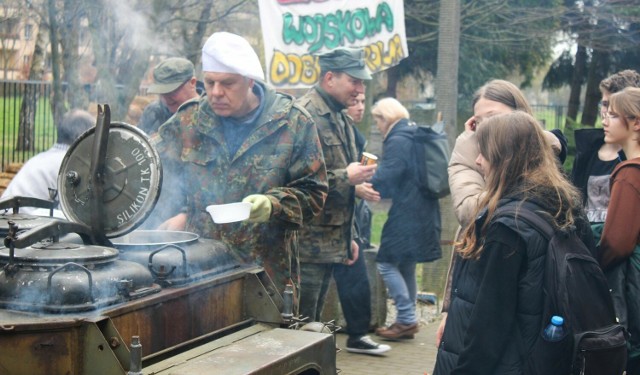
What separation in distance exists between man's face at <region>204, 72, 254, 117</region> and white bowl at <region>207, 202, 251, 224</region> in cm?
72

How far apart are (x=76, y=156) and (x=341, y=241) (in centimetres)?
267

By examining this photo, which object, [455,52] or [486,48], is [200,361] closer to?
[455,52]

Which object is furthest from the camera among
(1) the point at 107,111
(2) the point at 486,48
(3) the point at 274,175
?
(2) the point at 486,48

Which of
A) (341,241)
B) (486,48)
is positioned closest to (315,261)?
(341,241)

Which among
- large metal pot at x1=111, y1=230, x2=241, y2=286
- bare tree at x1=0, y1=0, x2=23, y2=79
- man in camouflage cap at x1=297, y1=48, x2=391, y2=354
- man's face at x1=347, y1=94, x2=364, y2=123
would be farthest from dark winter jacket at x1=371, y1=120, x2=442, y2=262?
bare tree at x1=0, y1=0, x2=23, y2=79

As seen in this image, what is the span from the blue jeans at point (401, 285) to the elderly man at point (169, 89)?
2130mm

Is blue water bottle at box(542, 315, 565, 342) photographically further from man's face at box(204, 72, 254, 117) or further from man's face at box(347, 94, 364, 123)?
man's face at box(347, 94, 364, 123)

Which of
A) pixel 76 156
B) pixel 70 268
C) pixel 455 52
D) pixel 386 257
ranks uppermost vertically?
pixel 455 52

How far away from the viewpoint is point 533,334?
3.51 metres

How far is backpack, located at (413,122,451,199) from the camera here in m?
7.54

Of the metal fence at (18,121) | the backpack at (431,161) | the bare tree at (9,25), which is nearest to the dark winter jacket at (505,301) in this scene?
the backpack at (431,161)

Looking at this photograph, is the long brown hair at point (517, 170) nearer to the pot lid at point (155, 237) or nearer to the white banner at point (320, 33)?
the pot lid at point (155, 237)

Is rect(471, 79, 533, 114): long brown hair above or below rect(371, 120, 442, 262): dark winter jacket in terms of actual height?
above

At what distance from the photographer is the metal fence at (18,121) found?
36.6 feet
